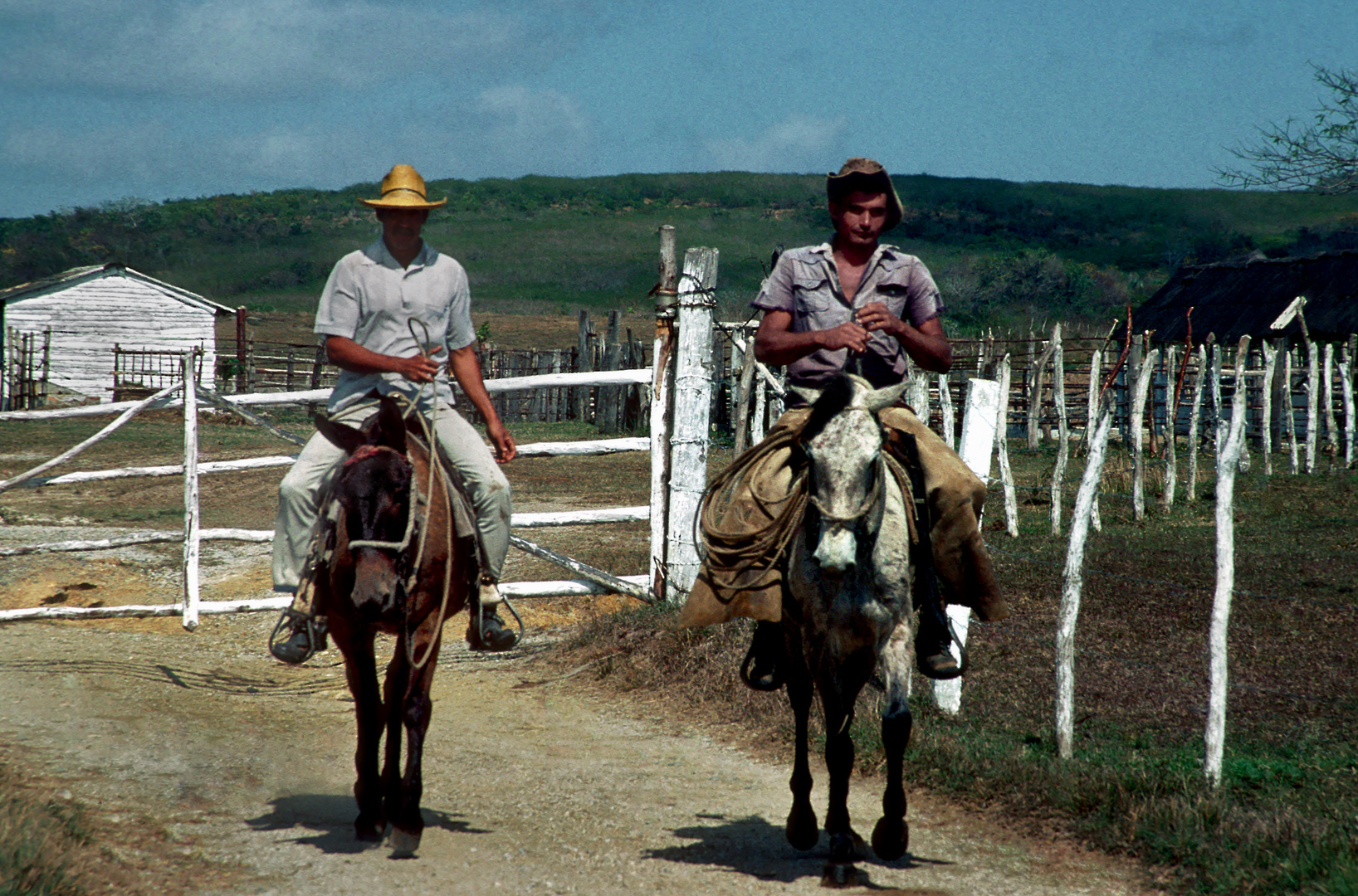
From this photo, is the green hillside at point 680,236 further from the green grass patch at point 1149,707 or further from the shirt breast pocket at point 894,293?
the shirt breast pocket at point 894,293

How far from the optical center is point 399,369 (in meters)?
5.05

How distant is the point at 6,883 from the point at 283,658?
62.3 inches

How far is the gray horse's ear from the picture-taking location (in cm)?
416

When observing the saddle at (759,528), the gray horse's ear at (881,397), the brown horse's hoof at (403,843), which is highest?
the gray horse's ear at (881,397)

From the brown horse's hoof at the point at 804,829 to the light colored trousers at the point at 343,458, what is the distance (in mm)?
1719

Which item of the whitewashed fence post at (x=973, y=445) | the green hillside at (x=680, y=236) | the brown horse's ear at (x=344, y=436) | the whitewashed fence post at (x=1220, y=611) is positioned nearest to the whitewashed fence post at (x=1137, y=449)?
the whitewashed fence post at (x=973, y=445)

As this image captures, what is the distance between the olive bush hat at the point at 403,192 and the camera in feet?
17.2

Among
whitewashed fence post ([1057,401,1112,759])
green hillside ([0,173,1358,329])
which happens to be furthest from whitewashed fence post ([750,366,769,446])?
green hillside ([0,173,1358,329])

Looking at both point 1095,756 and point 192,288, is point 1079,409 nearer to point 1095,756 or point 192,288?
point 1095,756

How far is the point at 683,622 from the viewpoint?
5070mm

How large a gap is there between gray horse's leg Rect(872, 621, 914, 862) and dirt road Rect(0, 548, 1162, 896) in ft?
0.43

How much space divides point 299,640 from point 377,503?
0.88 metres

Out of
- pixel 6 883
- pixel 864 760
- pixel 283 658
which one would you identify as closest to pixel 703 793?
pixel 864 760

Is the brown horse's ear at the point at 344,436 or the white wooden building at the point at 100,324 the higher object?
the white wooden building at the point at 100,324
